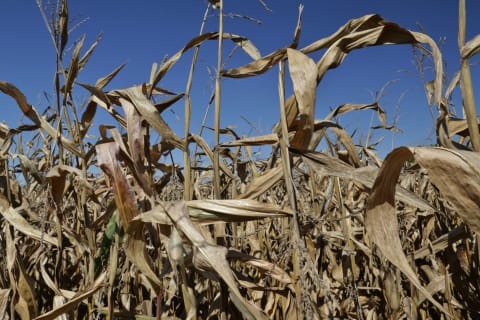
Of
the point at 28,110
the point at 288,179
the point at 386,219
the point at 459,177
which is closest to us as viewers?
the point at 459,177

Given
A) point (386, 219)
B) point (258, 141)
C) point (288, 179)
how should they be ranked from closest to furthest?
point (386, 219), point (288, 179), point (258, 141)

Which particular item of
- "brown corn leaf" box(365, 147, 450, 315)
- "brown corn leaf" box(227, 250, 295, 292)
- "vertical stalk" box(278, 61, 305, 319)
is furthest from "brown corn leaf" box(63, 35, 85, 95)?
"brown corn leaf" box(365, 147, 450, 315)

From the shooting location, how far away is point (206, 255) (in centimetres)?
86

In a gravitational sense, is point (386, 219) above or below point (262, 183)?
below

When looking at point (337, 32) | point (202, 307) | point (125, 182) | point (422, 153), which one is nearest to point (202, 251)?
point (125, 182)

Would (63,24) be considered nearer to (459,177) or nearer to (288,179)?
(288,179)

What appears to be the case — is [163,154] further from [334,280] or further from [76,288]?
[334,280]

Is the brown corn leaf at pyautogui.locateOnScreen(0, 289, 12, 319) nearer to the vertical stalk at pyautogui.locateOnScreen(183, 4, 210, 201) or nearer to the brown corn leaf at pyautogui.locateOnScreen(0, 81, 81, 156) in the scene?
the brown corn leaf at pyautogui.locateOnScreen(0, 81, 81, 156)

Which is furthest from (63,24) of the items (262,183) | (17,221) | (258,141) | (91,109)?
(262,183)

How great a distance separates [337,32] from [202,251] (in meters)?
0.76

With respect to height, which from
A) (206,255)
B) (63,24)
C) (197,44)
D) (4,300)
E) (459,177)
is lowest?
(4,300)

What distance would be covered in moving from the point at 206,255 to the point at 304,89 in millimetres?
488

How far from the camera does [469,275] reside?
5.70 feet

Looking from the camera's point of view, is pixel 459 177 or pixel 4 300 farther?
pixel 4 300
